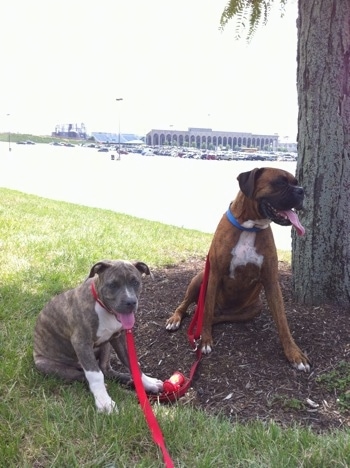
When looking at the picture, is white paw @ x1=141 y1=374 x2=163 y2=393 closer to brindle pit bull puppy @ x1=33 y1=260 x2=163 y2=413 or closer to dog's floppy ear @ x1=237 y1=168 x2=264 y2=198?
brindle pit bull puppy @ x1=33 y1=260 x2=163 y2=413

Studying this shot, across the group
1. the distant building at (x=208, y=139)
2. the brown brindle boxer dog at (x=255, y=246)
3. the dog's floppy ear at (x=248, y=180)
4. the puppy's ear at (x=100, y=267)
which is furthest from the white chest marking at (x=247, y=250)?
the distant building at (x=208, y=139)

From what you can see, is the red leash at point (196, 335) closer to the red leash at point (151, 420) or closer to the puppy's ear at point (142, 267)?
the red leash at point (151, 420)

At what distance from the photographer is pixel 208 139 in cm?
5569

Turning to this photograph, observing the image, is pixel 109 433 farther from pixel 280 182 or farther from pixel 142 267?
pixel 280 182

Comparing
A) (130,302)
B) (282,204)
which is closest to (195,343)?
(130,302)

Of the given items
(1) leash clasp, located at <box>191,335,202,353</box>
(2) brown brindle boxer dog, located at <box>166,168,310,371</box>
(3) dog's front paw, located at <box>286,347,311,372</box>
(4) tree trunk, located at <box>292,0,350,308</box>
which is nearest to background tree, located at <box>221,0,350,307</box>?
(4) tree trunk, located at <box>292,0,350,308</box>

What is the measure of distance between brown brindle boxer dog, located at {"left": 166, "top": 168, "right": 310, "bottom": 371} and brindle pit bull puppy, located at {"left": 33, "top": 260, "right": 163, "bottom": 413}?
2.68ft

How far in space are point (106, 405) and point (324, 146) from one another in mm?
2872

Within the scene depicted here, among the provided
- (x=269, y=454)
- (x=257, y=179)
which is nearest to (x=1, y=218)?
(x=257, y=179)

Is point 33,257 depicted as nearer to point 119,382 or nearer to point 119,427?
point 119,382

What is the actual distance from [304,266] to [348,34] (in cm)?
209

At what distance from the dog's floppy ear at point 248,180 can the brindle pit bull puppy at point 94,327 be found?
3.42 feet

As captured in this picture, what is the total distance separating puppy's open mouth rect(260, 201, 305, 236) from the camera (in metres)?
3.93

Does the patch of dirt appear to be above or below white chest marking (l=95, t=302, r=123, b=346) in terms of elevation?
below
